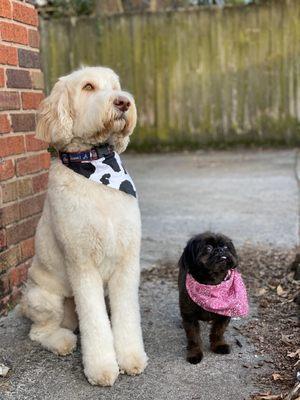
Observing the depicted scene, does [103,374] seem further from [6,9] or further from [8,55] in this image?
[6,9]

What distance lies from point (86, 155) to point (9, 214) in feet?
3.38

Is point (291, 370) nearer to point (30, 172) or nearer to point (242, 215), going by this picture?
point (30, 172)

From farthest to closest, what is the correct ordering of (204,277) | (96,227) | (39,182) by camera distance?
(39,182), (204,277), (96,227)

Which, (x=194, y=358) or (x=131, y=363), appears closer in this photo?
(x=131, y=363)

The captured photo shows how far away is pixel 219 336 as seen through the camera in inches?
137

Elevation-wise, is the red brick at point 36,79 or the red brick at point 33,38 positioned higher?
the red brick at point 33,38

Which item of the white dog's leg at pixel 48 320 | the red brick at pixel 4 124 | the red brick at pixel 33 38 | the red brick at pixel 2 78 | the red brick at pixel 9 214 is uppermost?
the red brick at pixel 33 38

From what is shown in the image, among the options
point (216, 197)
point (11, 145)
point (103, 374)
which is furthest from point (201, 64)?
point (103, 374)

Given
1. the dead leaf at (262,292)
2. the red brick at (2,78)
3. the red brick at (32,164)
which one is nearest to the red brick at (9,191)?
the red brick at (32,164)

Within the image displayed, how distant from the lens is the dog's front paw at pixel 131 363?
3205mm

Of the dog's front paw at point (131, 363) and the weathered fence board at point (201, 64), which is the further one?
the weathered fence board at point (201, 64)

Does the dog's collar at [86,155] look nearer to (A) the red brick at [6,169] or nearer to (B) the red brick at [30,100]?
(A) the red brick at [6,169]

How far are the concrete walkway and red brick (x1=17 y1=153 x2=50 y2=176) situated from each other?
3.48ft

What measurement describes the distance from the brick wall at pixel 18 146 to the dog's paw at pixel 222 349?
1.55 m
